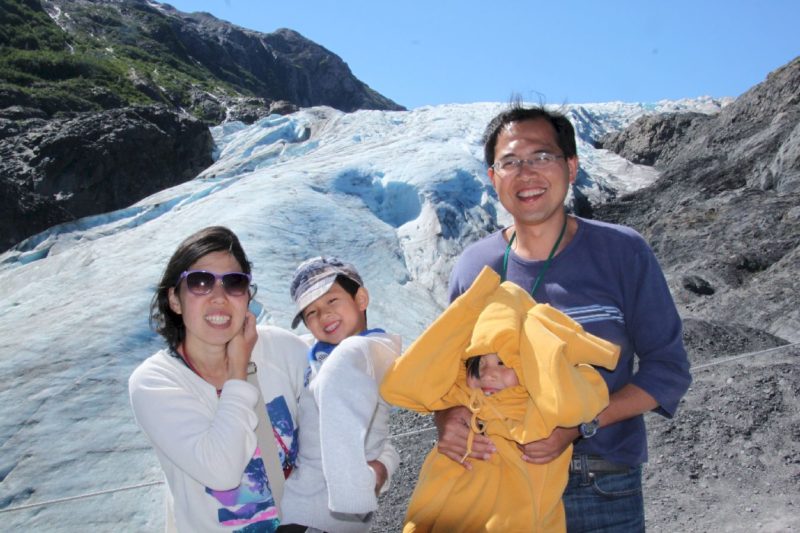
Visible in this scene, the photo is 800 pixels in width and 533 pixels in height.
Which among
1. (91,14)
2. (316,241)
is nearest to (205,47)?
(91,14)

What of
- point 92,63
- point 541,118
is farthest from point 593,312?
point 92,63

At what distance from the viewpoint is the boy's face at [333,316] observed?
83.4 inches

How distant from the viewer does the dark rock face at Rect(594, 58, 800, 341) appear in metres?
7.99

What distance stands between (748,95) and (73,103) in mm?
22953

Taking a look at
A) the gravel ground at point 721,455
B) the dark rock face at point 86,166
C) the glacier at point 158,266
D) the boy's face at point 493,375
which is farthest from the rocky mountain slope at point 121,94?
the boy's face at point 493,375

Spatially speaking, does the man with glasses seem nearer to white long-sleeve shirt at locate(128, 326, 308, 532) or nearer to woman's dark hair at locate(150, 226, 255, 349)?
white long-sleeve shirt at locate(128, 326, 308, 532)

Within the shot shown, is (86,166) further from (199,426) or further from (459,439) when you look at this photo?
(459,439)

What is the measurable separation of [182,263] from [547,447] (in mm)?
1139

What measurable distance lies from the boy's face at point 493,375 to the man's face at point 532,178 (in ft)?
1.35

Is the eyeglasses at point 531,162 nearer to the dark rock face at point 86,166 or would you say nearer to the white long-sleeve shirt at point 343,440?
the white long-sleeve shirt at point 343,440

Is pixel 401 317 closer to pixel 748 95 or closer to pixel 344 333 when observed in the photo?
pixel 344 333

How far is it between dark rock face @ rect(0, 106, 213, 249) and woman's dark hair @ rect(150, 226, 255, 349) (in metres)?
12.4

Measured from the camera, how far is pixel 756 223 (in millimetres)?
9688

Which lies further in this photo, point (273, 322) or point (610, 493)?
point (273, 322)
